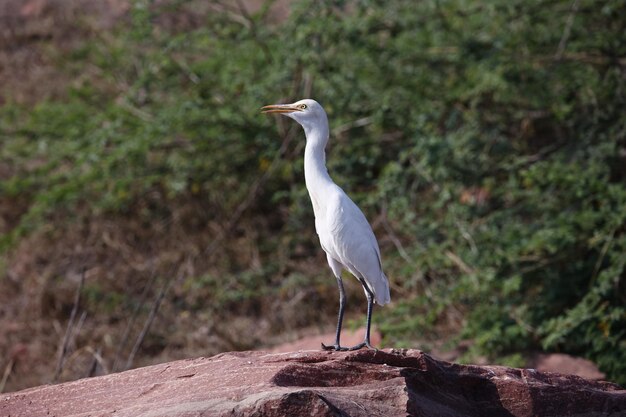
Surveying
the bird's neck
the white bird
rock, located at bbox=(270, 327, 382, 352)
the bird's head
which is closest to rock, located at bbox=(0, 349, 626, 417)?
the white bird

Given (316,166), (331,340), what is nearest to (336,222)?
(316,166)

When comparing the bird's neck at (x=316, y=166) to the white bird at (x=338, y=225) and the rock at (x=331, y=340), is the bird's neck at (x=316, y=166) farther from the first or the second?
the rock at (x=331, y=340)

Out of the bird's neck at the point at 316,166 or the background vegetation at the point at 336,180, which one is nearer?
the bird's neck at the point at 316,166

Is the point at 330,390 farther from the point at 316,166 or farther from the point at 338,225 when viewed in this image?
the point at 316,166

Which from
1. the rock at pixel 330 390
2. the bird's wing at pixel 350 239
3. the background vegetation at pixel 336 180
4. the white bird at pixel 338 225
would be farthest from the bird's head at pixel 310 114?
the background vegetation at pixel 336 180

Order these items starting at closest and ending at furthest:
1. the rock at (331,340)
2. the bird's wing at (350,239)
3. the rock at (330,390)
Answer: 1. the rock at (330,390)
2. the bird's wing at (350,239)
3. the rock at (331,340)

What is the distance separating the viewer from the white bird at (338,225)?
4.89 meters

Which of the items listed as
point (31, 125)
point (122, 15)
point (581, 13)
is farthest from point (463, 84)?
point (122, 15)

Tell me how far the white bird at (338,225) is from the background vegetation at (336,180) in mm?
2003

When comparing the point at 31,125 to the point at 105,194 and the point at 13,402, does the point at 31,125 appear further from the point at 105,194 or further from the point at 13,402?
the point at 13,402

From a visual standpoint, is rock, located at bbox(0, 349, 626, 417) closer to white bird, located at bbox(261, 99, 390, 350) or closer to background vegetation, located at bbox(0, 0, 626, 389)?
white bird, located at bbox(261, 99, 390, 350)

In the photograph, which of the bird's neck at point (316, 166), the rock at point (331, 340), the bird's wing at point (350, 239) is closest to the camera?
the bird's wing at point (350, 239)

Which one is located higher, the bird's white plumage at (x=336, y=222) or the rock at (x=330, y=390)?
the bird's white plumage at (x=336, y=222)

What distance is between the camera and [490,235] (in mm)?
7145
